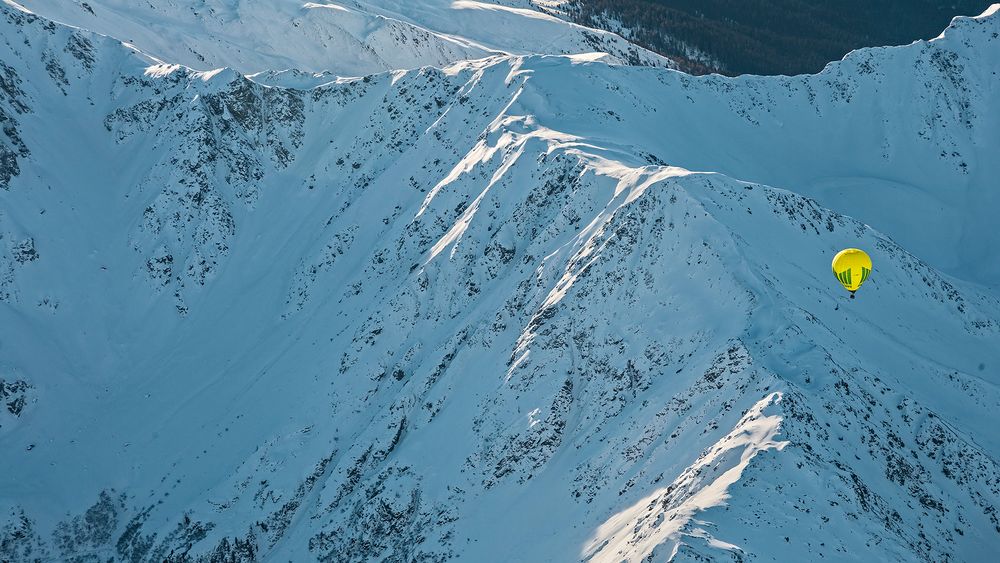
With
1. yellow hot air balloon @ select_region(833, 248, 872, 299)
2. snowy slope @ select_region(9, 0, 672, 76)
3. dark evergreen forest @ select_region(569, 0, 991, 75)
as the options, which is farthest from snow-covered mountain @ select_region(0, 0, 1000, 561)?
dark evergreen forest @ select_region(569, 0, 991, 75)

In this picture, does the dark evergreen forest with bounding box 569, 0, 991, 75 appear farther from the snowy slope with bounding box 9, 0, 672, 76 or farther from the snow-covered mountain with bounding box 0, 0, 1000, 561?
the snow-covered mountain with bounding box 0, 0, 1000, 561

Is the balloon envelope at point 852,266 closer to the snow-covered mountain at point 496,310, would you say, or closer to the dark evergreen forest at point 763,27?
the snow-covered mountain at point 496,310

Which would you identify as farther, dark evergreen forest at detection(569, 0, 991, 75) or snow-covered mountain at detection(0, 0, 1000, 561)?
dark evergreen forest at detection(569, 0, 991, 75)

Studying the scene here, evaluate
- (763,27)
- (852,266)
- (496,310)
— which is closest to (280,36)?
(496,310)

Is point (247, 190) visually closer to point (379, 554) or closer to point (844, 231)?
point (379, 554)

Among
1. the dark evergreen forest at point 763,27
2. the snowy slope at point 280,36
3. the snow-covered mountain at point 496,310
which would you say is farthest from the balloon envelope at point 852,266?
the dark evergreen forest at point 763,27

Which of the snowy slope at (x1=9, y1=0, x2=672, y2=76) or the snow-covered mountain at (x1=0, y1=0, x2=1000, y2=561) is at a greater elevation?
the snowy slope at (x1=9, y1=0, x2=672, y2=76)
